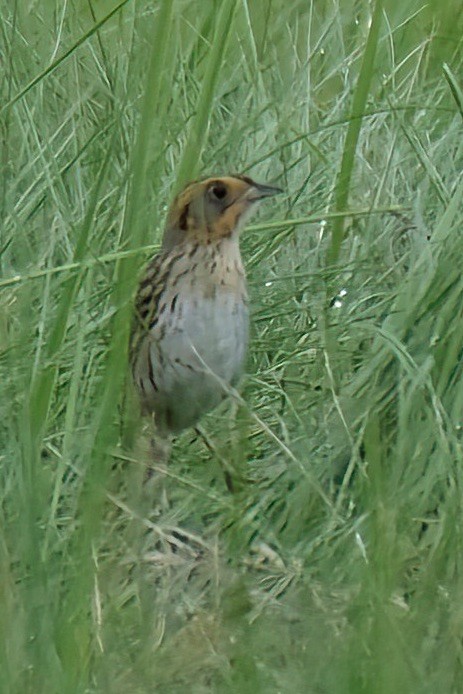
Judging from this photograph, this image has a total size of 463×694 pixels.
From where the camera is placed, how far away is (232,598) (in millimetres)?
2193

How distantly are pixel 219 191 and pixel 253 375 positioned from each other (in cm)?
38

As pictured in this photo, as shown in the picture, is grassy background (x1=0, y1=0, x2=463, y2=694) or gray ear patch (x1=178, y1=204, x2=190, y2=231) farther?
gray ear patch (x1=178, y1=204, x2=190, y2=231)

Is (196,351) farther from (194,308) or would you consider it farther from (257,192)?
(257,192)

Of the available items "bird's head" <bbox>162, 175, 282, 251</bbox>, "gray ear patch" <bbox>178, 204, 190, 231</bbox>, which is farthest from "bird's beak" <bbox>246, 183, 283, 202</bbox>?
"gray ear patch" <bbox>178, 204, 190, 231</bbox>

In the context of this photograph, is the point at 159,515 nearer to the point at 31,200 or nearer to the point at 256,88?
the point at 31,200

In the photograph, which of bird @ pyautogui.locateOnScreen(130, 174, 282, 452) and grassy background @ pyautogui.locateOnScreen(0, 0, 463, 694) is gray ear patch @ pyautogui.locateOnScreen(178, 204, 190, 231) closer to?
bird @ pyautogui.locateOnScreen(130, 174, 282, 452)

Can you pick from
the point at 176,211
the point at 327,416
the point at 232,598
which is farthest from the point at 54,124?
the point at 232,598

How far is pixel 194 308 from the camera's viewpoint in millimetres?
3432

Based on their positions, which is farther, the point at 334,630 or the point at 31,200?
the point at 31,200

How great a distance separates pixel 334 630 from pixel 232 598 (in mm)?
276

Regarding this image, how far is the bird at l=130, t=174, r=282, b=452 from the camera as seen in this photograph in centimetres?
340

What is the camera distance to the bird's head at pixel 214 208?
3.53 metres

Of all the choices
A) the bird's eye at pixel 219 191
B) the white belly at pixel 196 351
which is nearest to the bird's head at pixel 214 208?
the bird's eye at pixel 219 191

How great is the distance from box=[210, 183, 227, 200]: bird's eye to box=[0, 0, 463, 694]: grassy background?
0.12 m
